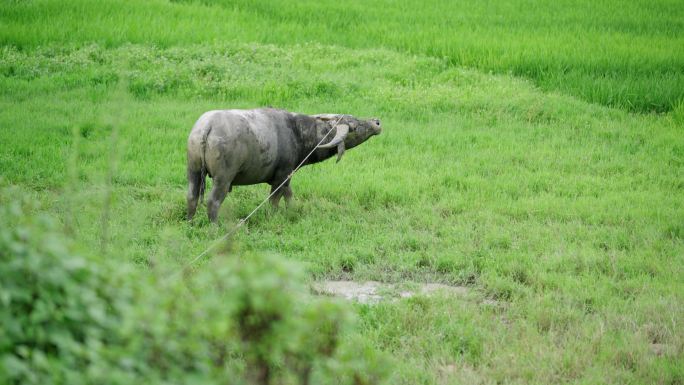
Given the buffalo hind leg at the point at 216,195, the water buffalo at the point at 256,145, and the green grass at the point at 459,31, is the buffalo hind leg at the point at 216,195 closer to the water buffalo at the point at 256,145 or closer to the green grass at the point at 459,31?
the water buffalo at the point at 256,145

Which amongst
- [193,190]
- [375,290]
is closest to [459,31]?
[193,190]

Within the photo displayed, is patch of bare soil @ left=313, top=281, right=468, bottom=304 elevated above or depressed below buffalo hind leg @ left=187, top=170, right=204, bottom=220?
below

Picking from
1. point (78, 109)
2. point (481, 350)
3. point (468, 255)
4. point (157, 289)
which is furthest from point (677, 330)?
point (78, 109)

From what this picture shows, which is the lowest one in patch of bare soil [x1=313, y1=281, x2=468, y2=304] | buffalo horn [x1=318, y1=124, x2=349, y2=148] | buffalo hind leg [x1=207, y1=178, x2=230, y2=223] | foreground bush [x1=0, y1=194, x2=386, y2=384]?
patch of bare soil [x1=313, y1=281, x2=468, y2=304]

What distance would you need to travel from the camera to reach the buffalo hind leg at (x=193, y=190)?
627 cm

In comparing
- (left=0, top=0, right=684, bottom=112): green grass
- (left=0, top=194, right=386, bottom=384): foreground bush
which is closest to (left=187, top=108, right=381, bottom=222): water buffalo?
(left=0, top=194, right=386, bottom=384): foreground bush

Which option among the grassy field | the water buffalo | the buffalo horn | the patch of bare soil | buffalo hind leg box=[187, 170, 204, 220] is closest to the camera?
the grassy field

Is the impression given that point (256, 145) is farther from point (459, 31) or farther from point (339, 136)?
point (459, 31)

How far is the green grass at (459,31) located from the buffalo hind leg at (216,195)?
5.68 m

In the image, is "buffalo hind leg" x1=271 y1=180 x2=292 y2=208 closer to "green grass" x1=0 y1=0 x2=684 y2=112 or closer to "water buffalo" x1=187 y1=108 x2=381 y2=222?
"water buffalo" x1=187 y1=108 x2=381 y2=222

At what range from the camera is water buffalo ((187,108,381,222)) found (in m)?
6.05

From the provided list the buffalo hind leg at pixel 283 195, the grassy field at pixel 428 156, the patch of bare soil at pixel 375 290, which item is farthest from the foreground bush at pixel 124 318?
the buffalo hind leg at pixel 283 195

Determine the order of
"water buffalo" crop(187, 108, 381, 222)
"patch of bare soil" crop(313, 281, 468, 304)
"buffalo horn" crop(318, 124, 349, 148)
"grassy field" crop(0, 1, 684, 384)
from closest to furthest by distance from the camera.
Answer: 1. "grassy field" crop(0, 1, 684, 384)
2. "patch of bare soil" crop(313, 281, 468, 304)
3. "water buffalo" crop(187, 108, 381, 222)
4. "buffalo horn" crop(318, 124, 349, 148)

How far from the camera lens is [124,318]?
8.38 feet
